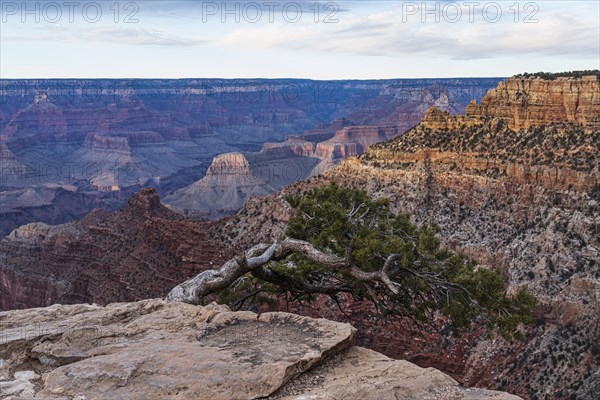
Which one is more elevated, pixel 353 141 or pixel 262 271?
pixel 262 271

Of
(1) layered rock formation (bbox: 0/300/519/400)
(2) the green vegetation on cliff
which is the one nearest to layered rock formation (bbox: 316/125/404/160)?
(2) the green vegetation on cliff

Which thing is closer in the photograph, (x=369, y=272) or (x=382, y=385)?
(x=382, y=385)

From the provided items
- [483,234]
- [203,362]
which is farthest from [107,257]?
[203,362]

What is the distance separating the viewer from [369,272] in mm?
17047

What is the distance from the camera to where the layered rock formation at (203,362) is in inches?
397

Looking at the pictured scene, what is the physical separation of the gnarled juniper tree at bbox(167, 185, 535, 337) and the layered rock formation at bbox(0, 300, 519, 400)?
401 cm

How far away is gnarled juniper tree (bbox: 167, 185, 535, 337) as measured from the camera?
1741cm

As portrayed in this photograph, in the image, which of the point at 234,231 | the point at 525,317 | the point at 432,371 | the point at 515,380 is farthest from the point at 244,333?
the point at 234,231

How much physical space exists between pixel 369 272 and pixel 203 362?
282 inches

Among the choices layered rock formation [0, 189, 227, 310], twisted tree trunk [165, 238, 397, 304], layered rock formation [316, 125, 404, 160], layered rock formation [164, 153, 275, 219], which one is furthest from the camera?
layered rock formation [316, 125, 404, 160]

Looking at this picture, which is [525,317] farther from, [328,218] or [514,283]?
[514,283]

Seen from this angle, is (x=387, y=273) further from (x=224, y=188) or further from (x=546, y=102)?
(x=224, y=188)

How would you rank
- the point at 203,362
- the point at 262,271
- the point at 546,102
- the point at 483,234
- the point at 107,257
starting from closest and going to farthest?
the point at 203,362 < the point at 262,271 < the point at 483,234 < the point at 546,102 < the point at 107,257

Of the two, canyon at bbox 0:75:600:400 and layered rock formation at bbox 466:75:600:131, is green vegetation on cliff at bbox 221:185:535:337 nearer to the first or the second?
canyon at bbox 0:75:600:400
